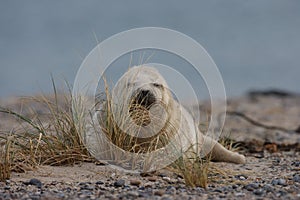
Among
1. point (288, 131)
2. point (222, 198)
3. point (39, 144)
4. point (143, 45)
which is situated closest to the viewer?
point (222, 198)

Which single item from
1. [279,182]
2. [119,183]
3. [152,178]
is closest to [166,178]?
[152,178]

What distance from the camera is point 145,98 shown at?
5.87 metres

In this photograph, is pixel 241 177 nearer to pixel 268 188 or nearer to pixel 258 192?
pixel 268 188

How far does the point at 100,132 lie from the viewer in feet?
19.6

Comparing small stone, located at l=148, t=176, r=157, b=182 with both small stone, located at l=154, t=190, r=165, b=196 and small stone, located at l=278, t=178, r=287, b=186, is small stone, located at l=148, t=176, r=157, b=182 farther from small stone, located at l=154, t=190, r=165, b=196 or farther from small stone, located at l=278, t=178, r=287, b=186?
small stone, located at l=278, t=178, r=287, b=186

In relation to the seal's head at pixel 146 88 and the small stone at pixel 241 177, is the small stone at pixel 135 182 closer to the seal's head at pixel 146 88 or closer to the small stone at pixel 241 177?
the seal's head at pixel 146 88

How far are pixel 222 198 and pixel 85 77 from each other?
7.55 ft

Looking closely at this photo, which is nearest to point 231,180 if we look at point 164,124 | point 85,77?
point 164,124

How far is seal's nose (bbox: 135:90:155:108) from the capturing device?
229 inches

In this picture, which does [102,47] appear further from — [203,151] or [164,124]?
[203,151]

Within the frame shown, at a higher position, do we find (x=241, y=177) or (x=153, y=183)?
(x=241, y=177)

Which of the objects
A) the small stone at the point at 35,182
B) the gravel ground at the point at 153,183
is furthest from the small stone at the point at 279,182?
the small stone at the point at 35,182

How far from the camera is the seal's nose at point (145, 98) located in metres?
5.81

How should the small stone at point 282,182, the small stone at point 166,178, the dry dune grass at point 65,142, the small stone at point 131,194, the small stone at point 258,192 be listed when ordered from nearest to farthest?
the small stone at point 131,194, the small stone at point 258,192, the small stone at point 282,182, the small stone at point 166,178, the dry dune grass at point 65,142
